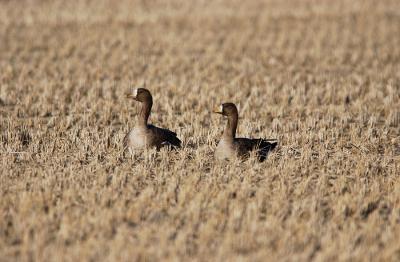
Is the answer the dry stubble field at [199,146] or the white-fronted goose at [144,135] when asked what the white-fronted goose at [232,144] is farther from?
the white-fronted goose at [144,135]

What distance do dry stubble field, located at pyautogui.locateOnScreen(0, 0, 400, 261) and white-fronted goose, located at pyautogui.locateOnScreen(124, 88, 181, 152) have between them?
226 millimetres

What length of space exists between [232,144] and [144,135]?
4.84ft

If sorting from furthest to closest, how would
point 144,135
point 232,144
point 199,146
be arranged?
1. point 199,146
2. point 144,135
3. point 232,144

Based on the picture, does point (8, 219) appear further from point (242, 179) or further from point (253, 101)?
point (253, 101)

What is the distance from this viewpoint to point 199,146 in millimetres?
10391

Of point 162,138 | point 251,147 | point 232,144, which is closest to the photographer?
point 232,144

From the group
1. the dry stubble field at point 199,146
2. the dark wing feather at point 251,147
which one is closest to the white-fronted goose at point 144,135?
the dry stubble field at point 199,146

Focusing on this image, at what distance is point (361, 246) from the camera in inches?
257

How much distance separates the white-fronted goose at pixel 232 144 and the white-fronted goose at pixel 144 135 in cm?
100

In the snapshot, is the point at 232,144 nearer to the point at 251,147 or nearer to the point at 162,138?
the point at 251,147

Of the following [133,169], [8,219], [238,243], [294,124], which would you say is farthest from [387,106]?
[8,219]

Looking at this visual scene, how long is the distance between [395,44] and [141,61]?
9624 millimetres

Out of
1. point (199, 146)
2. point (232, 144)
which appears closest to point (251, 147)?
point (232, 144)

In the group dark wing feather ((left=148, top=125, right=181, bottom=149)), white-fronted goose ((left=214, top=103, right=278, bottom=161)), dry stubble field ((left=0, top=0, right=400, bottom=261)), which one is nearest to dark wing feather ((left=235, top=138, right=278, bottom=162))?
white-fronted goose ((left=214, top=103, right=278, bottom=161))
